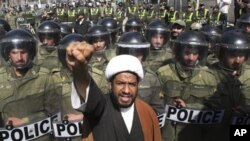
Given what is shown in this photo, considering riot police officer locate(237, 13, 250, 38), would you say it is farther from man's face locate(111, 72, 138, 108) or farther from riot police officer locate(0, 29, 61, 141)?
man's face locate(111, 72, 138, 108)

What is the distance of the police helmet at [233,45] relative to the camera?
4.97 meters

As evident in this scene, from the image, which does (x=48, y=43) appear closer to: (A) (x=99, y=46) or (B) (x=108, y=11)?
(A) (x=99, y=46)

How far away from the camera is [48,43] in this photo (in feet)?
21.8

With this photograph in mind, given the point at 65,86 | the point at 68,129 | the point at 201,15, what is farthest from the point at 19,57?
the point at 201,15

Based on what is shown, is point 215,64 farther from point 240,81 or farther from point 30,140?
point 30,140

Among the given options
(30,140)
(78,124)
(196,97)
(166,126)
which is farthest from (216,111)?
(30,140)

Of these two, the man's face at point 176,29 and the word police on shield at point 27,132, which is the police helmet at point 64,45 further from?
the man's face at point 176,29

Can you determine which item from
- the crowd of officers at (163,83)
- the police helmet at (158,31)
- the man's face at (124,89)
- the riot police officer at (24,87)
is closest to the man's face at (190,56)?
the crowd of officers at (163,83)

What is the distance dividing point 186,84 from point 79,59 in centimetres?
271

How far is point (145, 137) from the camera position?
2863 millimetres

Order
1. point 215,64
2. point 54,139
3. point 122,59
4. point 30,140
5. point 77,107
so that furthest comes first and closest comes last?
point 215,64, point 54,139, point 30,140, point 122,59, point 77,107

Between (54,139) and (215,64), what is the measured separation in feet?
7.07

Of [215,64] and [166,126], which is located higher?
[215,64]

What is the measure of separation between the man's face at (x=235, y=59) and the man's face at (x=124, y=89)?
2.47 m
